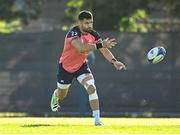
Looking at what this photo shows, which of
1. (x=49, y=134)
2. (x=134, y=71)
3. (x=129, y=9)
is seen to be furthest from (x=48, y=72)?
(x=49, y=134)

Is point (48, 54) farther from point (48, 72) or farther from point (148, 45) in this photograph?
point (148, 45)

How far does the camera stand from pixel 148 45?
21.5m

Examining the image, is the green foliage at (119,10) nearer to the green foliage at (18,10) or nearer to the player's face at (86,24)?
the green foliage at (18,10)

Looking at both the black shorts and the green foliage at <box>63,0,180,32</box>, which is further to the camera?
the green foliage at <box>63,0,180,32</box>

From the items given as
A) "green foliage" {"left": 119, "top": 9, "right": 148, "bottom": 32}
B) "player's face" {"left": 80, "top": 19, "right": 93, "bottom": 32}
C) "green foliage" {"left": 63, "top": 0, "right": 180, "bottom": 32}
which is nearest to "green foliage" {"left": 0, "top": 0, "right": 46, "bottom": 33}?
"green foliage" {"left": 119, "top": 9, "right": 148, "bottom": 32}

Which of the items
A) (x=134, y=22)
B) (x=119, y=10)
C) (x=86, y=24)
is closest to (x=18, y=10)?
(x=134, y=22)

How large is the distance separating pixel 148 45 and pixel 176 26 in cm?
748

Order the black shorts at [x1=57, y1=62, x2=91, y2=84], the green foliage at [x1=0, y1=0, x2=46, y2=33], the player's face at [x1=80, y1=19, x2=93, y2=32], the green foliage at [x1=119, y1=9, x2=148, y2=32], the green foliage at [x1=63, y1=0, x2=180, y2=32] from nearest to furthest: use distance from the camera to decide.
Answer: the player's face at [x1=80, y1=19, x2=93, y2=32] → the black shorts at [x1=57, y1=62, x2=91, y2=84] → the green foliage at [x1=63, y1=0, x2=180, y2=32] → the green foliage at [x1=119, y1=9, x2=148, y2=32] → the green foliage at [x1=0, y1=0, x2=46, y2=33]

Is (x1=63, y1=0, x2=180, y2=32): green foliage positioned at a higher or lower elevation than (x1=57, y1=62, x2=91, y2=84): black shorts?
higher

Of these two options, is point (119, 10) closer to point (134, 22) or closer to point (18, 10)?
point (134, 22)

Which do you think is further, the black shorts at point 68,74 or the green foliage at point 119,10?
the green foliage at point 119,10

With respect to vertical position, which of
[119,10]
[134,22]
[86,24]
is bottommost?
[134,22]

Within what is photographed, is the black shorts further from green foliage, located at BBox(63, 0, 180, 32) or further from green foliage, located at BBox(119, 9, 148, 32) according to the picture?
green foliage, located at BBox(119, 9, 148, 32)

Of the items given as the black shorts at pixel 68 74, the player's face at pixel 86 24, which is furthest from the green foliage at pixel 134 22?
the player's face at pixel 86 24
